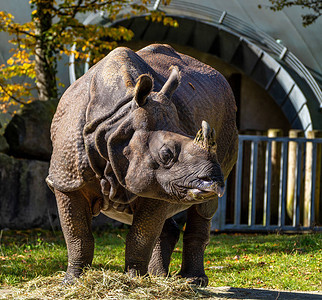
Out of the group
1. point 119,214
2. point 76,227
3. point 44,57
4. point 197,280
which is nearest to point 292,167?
point 44,57

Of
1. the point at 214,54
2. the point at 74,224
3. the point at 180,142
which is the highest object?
the point at 214,54

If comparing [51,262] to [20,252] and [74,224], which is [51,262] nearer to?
[20,252]

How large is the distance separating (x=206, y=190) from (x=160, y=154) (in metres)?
0.36

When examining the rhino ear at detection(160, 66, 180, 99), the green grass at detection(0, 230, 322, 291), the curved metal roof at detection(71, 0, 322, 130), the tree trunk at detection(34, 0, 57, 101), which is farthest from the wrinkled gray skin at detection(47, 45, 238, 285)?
the curved metal roof at detection(71, 0, 322, 130)

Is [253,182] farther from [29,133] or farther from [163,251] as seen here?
[163,251]

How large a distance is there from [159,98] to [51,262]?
3.65m

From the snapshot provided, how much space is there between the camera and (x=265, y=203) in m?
9.72

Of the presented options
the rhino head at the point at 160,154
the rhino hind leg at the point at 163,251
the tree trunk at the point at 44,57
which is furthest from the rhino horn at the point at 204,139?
the tree trunk at the point at 44,57

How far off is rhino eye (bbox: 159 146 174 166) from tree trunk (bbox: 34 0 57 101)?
7302 mm

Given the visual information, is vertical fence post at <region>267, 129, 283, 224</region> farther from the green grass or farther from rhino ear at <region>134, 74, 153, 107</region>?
rhino ear at <region>134, 74, 153, 107</region>

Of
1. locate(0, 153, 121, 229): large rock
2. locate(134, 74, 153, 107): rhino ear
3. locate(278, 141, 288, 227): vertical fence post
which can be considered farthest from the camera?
locate(278, 141, 288, 227): vertical fence post

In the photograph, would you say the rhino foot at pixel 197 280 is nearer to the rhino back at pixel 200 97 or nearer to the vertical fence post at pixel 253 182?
the rhino back at pixel 200 97

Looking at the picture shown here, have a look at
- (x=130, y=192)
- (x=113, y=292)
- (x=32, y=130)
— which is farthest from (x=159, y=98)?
(x=32, y=130)

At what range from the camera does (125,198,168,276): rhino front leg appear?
158 inches
